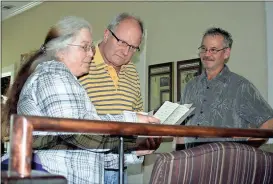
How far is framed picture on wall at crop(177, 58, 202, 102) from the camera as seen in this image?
3797mm

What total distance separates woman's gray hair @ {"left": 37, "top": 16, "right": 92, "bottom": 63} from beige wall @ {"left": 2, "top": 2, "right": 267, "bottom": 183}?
1991 mm

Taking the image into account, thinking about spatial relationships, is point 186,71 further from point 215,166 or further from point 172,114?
point 215,166

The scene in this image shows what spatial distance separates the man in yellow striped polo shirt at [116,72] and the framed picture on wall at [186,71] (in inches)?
55.8

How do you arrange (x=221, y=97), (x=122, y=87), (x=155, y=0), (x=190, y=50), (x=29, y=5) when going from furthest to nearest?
(x=29, y=5) → (x=155, y=0) → (x=190, y=50) → (x=221, y=97) → (x=122, y=87)

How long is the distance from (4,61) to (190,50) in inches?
156

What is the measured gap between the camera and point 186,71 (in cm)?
390

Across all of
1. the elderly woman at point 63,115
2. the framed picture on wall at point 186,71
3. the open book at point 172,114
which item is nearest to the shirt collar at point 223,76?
the framed picture on wall at point 186,71

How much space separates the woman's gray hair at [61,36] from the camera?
1721 mm

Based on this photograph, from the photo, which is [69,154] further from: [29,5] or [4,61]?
[4,61]

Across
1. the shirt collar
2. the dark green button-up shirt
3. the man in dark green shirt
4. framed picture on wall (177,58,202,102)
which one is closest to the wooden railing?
the man in dark green shirt

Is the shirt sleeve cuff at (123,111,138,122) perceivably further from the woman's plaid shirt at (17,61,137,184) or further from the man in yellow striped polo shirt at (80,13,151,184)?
the man in yellow striped polo shirt at (80,13,151,184)

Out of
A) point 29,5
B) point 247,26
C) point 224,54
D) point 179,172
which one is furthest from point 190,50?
point 29,5

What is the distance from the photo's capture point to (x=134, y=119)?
1.44m

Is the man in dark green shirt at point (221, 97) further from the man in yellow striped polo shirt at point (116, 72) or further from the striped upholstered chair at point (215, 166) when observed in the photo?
the striped upholstered chair at point (215, 166)
